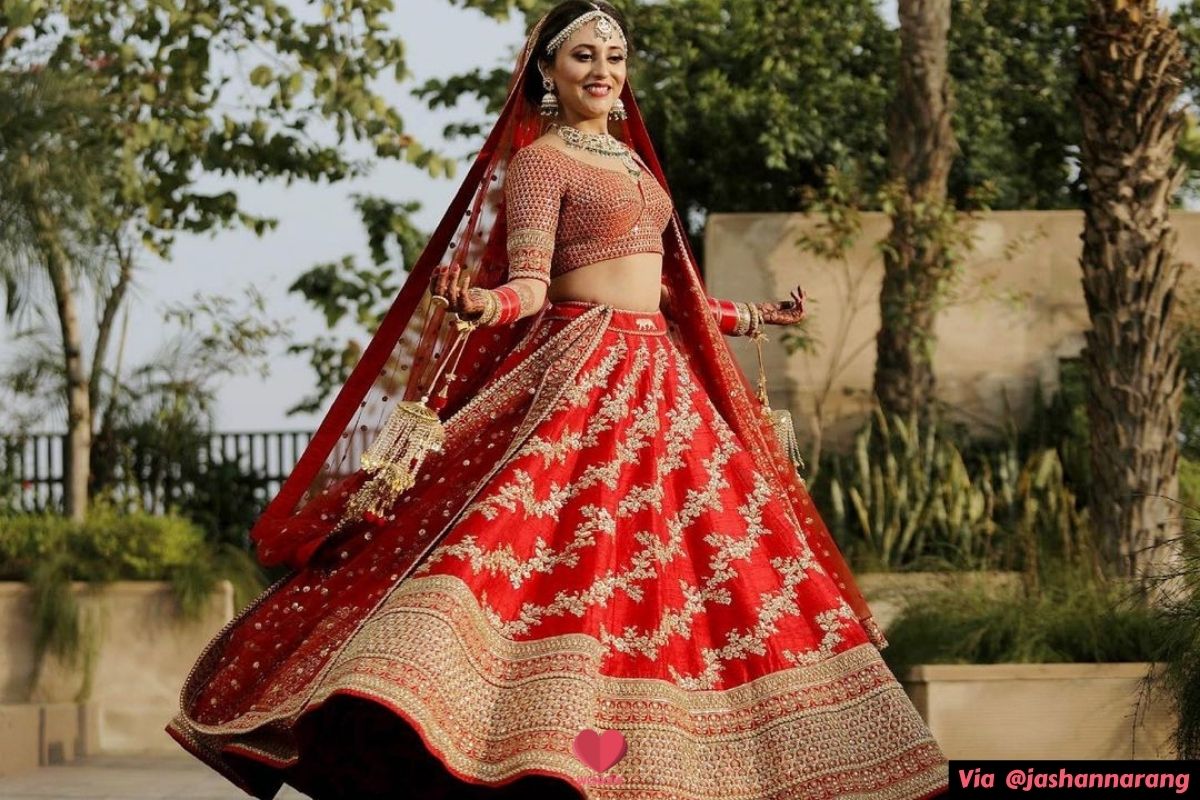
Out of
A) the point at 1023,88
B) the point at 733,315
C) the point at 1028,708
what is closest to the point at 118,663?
the point at 1028,708

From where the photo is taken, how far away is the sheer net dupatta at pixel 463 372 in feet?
17.1

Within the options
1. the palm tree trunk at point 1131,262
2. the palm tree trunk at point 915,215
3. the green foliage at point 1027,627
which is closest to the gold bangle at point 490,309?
the green foliage at point 1027,627

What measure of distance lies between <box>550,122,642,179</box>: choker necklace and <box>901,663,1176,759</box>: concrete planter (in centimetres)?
240

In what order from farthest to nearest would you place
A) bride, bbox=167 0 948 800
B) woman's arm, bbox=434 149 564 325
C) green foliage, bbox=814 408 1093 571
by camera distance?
green foliage, bbox=814 408 1093 571
woman's arm, bbox=434 149 564 325
bride, bbox=167 0 948 800

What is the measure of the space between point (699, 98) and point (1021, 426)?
3470 millimetres

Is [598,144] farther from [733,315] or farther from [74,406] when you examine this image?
[74,406]

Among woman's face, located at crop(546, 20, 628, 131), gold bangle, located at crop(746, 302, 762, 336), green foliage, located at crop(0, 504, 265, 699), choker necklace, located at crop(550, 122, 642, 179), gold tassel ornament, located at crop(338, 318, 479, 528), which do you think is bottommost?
green foliage, located at crop(0, 504, 265, 699)

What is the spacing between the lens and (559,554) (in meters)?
4.75

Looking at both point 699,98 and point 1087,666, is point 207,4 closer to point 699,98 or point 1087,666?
point 699,98

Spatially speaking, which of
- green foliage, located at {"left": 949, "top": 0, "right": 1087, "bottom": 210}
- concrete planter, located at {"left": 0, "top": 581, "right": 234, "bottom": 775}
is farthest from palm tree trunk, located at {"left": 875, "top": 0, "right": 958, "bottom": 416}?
concrete planter, located at {"left": 0, "top": 581, "right": 234, "bottom": 775}

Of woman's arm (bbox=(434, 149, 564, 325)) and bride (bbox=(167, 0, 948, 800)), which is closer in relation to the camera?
bride (bbox=(167, 0, 948, 800))

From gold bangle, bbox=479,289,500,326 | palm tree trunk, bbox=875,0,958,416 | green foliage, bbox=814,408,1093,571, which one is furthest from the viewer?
palm tree trunk, bbox=875,0,958,416

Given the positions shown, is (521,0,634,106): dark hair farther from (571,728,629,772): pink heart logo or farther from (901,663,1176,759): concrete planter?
(901,663,1176,759): concrete planter

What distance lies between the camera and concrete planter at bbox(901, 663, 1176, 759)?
22.4ft
